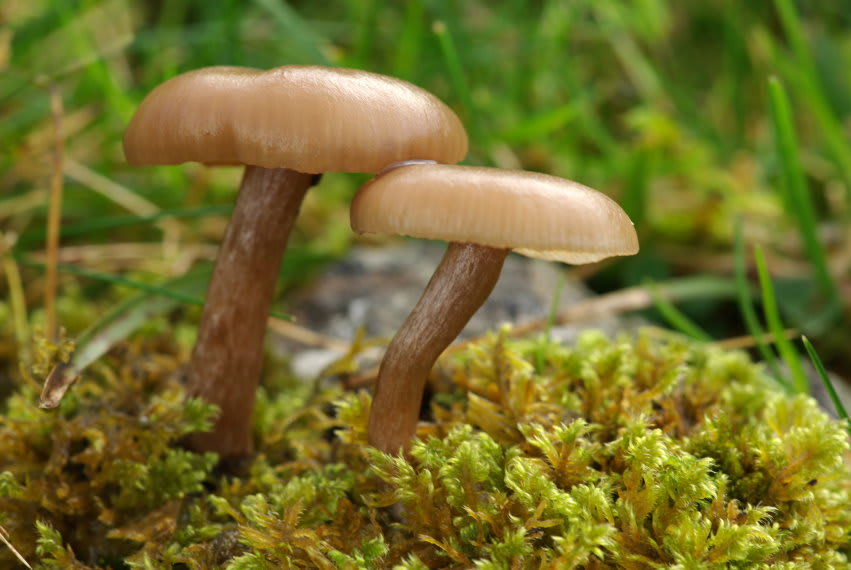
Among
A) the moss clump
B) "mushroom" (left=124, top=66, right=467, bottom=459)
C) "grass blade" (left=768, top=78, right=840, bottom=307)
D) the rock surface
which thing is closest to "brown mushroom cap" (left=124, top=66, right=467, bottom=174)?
"mushroom" (left=124, top=66, right=467, bottom=459)

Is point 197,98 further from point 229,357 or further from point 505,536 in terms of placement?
point 505,536

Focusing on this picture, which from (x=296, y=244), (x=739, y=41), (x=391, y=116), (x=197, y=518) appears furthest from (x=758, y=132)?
(x=197, y=518)

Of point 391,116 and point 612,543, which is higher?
point 391,116

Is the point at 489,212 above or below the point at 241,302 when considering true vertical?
above

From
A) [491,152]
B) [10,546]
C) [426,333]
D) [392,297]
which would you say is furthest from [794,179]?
[10,546]

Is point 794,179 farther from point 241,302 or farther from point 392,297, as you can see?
point 241,302

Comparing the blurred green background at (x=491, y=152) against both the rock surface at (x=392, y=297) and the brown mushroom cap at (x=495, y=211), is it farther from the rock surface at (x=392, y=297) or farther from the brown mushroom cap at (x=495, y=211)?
the brown mushroom cap at (x=495, y=211)

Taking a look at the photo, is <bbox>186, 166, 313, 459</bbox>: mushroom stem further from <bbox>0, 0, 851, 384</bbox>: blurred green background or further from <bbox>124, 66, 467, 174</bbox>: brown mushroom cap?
<bbox>0, 0, 851, 384</bbox>: blurred green background
